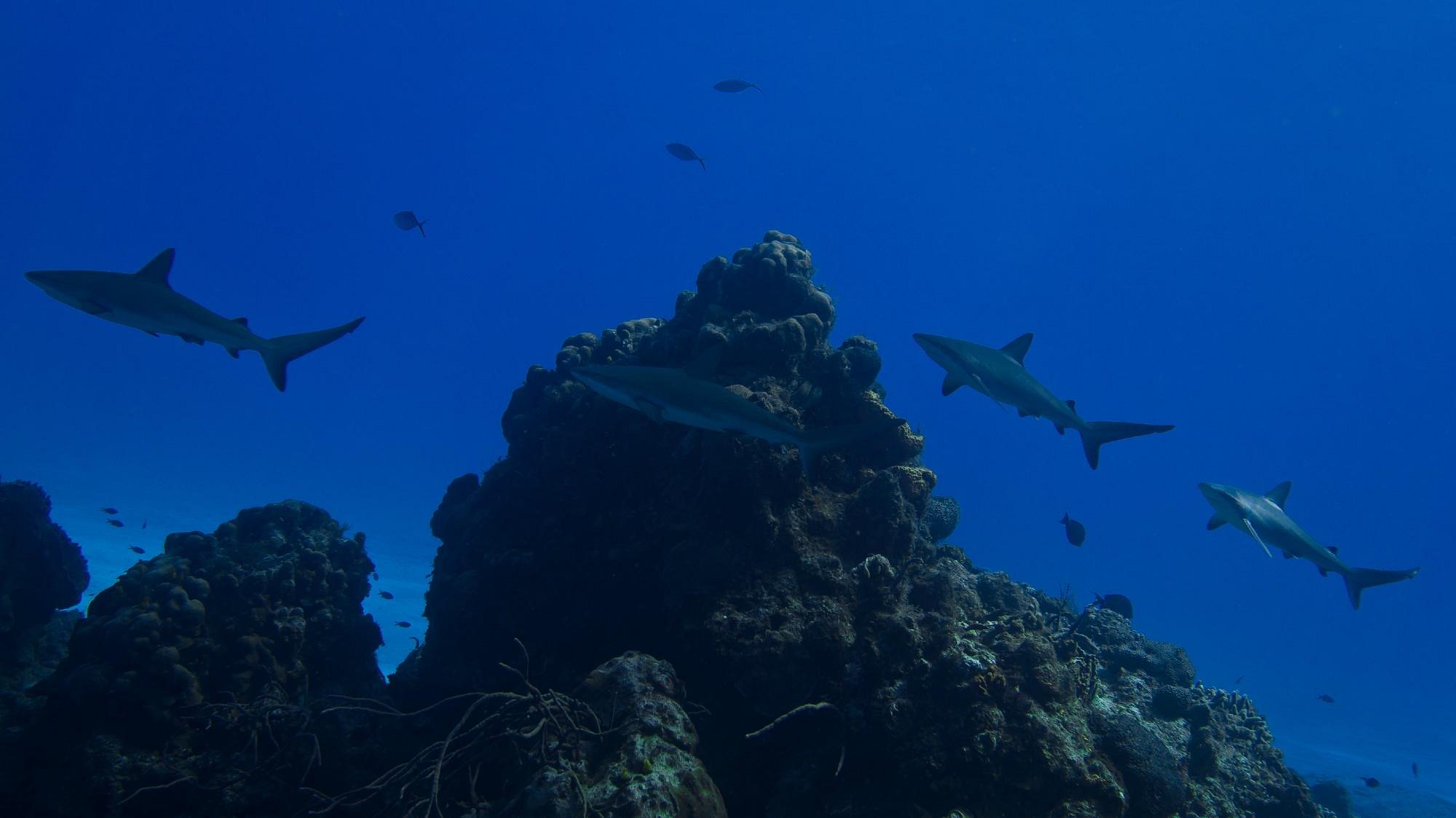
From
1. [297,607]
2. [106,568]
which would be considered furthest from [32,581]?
[106,568]

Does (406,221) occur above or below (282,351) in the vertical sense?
above

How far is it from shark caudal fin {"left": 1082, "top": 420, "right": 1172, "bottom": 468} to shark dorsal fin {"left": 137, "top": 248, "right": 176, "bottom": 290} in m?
10.1

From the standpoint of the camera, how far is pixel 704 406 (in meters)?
5.60

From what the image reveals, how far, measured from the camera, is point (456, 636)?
311 inches

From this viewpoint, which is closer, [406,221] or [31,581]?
[31,581]

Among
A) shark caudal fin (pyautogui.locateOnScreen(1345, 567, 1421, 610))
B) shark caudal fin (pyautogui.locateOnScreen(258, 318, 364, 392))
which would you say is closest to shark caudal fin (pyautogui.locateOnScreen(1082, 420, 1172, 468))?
shark caudal fin (pyautogui.locateOnScreen(1345, 567, 1421, 610))

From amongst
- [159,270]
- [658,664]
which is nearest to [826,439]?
[658,664]

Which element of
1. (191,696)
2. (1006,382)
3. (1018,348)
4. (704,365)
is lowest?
(191,696)

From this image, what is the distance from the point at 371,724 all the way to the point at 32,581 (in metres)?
9.67

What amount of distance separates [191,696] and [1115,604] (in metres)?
16.1

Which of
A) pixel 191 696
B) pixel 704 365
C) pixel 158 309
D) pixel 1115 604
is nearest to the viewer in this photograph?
pixel 158 309

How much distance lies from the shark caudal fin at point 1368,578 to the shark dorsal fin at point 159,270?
1470cm

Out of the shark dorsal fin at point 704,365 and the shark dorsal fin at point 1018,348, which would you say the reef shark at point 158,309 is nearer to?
the shark dorsal fin at point 704,365

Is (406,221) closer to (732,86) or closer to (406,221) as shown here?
(406,221)
